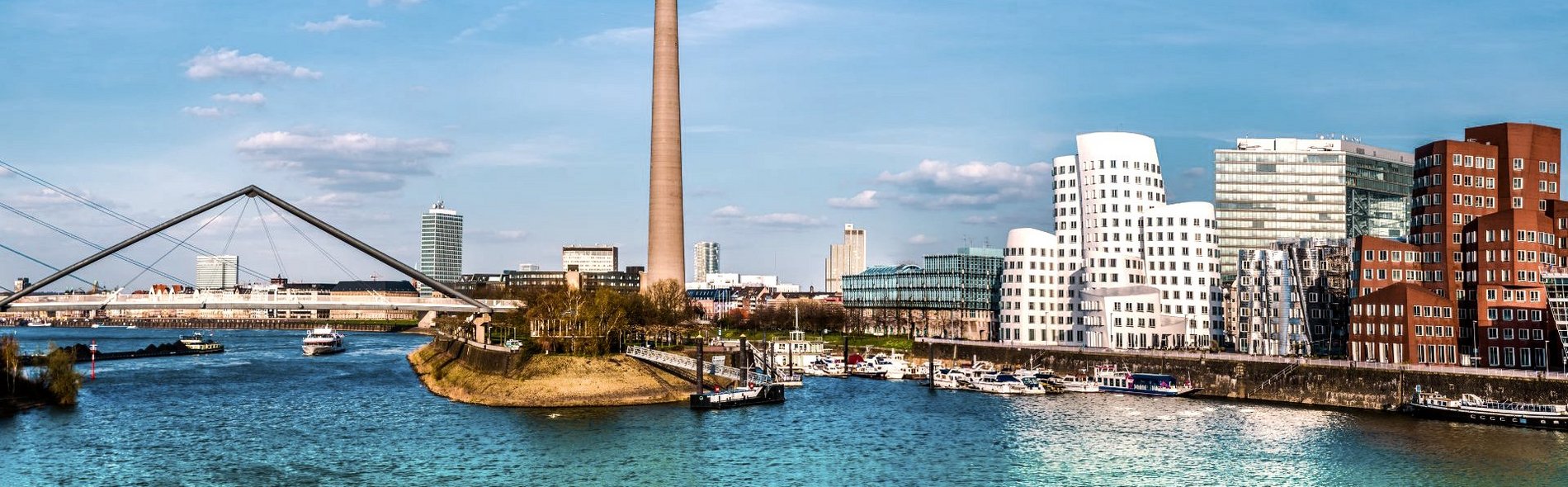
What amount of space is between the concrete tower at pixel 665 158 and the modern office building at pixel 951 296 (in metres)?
55.7

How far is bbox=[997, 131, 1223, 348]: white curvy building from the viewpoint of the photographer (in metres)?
122

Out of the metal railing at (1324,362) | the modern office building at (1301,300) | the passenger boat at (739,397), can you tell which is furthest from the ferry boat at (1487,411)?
the passenger boat at (739,397)

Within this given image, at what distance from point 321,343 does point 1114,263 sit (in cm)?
9829

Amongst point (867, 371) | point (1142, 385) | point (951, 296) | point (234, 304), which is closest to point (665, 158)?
point (867, 371)

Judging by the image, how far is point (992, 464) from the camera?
60469mm

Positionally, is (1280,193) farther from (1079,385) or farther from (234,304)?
(234,304)

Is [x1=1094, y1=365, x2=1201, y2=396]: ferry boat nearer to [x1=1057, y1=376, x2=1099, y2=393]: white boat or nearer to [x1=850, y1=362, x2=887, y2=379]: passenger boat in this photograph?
[x1=1057, y1=376, x2=1099, y2=393]: white boat

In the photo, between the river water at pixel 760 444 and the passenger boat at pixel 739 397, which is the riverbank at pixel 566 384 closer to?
the river water at pixel 760 444

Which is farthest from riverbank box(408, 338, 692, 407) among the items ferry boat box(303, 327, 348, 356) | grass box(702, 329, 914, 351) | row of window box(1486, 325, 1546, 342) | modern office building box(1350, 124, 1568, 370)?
ferry boat box(303, 327, 348, 356)

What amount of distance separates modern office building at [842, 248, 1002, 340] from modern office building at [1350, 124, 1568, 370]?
7535 cm

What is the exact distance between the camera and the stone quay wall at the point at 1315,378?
76.6 meters

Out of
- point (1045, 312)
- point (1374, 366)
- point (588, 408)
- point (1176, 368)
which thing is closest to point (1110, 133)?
point (1045, 312)

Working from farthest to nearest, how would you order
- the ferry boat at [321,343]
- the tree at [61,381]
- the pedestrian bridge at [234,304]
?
the ferry boat at [321,343], the pedestrian bridge at [234,304], the tree at [61,381]

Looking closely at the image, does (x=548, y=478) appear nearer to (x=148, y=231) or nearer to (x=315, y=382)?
(x=315, y=382)
